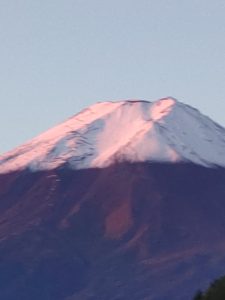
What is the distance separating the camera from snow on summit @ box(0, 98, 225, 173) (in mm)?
187000

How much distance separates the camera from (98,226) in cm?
17475

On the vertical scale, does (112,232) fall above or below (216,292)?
below

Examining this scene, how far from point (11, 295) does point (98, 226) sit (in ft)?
56.5

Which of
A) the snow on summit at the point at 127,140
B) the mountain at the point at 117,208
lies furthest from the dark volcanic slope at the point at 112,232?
the snow on summit at the point at 127,140

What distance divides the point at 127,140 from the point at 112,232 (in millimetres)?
20489

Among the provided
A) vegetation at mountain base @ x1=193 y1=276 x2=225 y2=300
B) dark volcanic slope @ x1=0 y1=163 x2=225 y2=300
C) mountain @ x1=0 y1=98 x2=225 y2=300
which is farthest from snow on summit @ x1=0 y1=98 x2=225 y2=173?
vegetation at mountain base @ x1=193 y1=276 x2=225 y2=300

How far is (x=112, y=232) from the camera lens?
568 ft

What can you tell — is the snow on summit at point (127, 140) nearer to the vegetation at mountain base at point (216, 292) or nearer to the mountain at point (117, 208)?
the mountain at point (117, 208)

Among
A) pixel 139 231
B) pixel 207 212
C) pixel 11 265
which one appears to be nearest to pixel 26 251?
pixel 11 265

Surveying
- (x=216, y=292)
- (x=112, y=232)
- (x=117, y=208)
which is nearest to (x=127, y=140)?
(x=117, y=208)

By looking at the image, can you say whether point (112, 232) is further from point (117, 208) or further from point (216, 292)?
point (216, 292)

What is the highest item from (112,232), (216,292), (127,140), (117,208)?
(216,292)

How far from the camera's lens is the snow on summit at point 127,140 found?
18700 cm

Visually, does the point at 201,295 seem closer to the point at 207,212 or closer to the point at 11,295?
the point at 11,295
